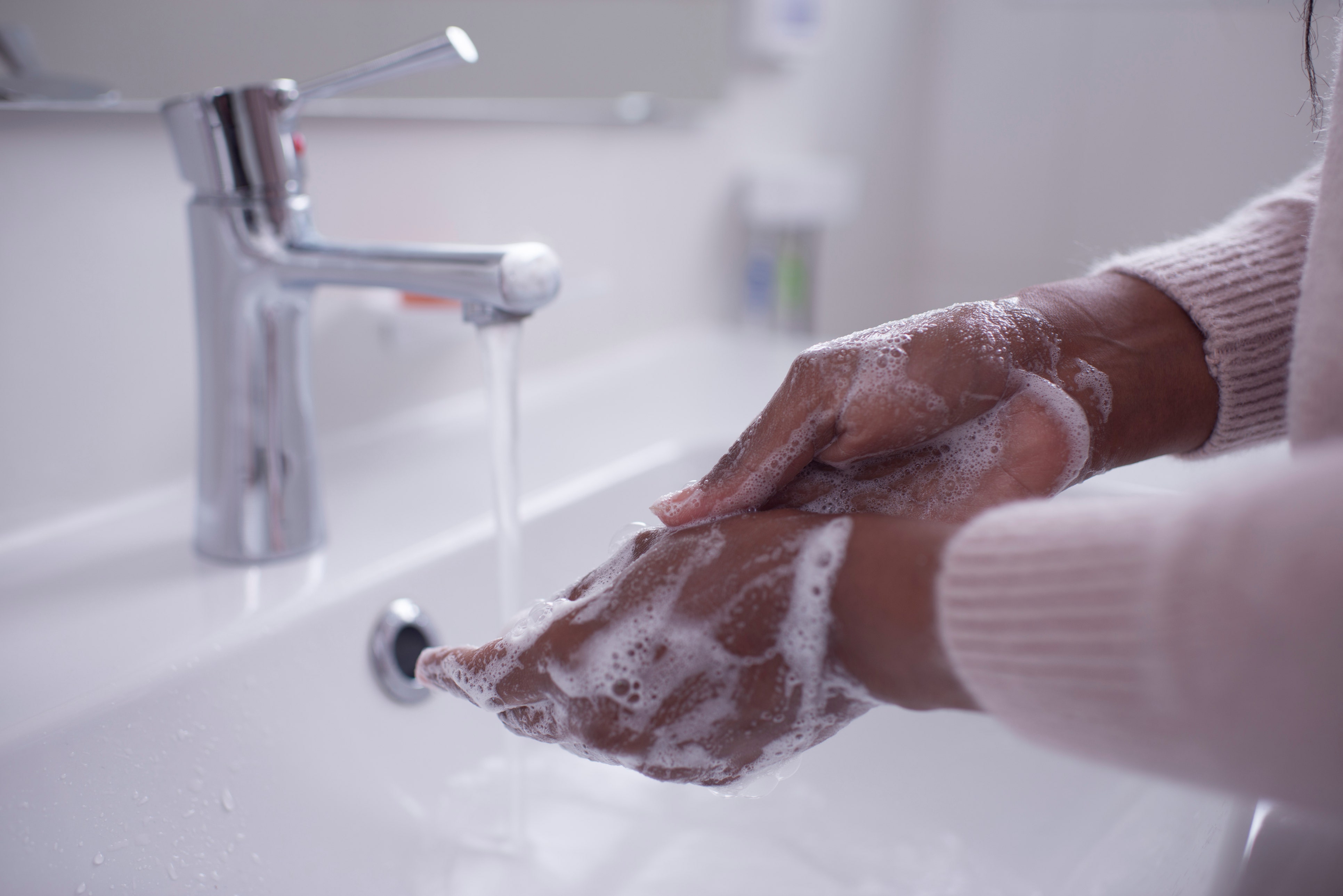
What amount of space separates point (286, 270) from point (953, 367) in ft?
1.23

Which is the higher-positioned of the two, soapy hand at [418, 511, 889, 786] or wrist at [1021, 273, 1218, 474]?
wrist at [1021, 273, 1218, 474]

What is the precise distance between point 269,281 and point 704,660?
0.36 metres

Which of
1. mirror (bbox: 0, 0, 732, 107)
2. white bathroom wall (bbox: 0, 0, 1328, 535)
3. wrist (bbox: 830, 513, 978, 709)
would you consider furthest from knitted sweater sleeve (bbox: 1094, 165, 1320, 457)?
mirror (bbox: 0, 0, 732, 107)

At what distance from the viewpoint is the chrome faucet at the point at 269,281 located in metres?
0.51

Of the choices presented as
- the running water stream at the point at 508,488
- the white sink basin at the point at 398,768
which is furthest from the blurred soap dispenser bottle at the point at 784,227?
the running water stream at the point at 508,488

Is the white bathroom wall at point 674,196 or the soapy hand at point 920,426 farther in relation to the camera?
the white bathroom wall at point 674,196

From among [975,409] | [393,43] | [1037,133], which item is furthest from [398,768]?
[1037,133]

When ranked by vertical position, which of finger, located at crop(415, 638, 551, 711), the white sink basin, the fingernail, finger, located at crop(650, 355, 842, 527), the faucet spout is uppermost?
the faucet spout

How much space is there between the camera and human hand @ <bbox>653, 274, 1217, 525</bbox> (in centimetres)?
42

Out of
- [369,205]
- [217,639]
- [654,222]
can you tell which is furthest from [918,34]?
[217,639]

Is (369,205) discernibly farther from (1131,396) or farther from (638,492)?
(1131,396)

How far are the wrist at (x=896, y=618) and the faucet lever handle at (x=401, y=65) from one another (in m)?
0.32

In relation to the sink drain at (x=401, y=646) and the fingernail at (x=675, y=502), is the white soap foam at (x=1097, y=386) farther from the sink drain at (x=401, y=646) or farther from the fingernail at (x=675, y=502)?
the sink drain at (x=401, y=646)

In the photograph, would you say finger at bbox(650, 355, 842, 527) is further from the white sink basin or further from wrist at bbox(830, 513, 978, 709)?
the white sink basin
